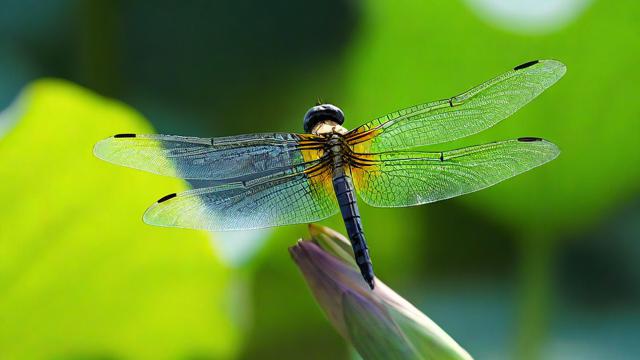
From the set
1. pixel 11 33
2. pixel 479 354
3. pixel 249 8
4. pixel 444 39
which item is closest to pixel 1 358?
pixel 444 39

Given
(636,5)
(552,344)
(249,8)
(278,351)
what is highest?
(249,8)

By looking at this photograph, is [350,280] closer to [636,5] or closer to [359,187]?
[359,187]

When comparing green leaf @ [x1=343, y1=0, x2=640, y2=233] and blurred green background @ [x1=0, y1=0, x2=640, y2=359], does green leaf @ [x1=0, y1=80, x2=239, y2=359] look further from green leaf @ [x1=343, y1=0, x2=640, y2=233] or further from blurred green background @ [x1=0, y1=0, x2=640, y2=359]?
green leaf @ [x1=343, y1=0, x2=640, y2=233]

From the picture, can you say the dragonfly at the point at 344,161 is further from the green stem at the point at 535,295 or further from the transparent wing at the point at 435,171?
the green stem at the point at 535,295

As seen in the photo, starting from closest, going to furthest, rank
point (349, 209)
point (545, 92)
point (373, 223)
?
1. point (349, 209)
2. point (545, 92)
3. point (373, 223)

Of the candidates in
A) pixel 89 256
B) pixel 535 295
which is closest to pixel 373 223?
pixel 535 295

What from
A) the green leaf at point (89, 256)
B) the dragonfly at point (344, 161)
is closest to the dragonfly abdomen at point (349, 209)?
the dragonfly at point (344, 161)

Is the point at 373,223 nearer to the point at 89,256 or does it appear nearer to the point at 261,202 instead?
the point at 261,202
